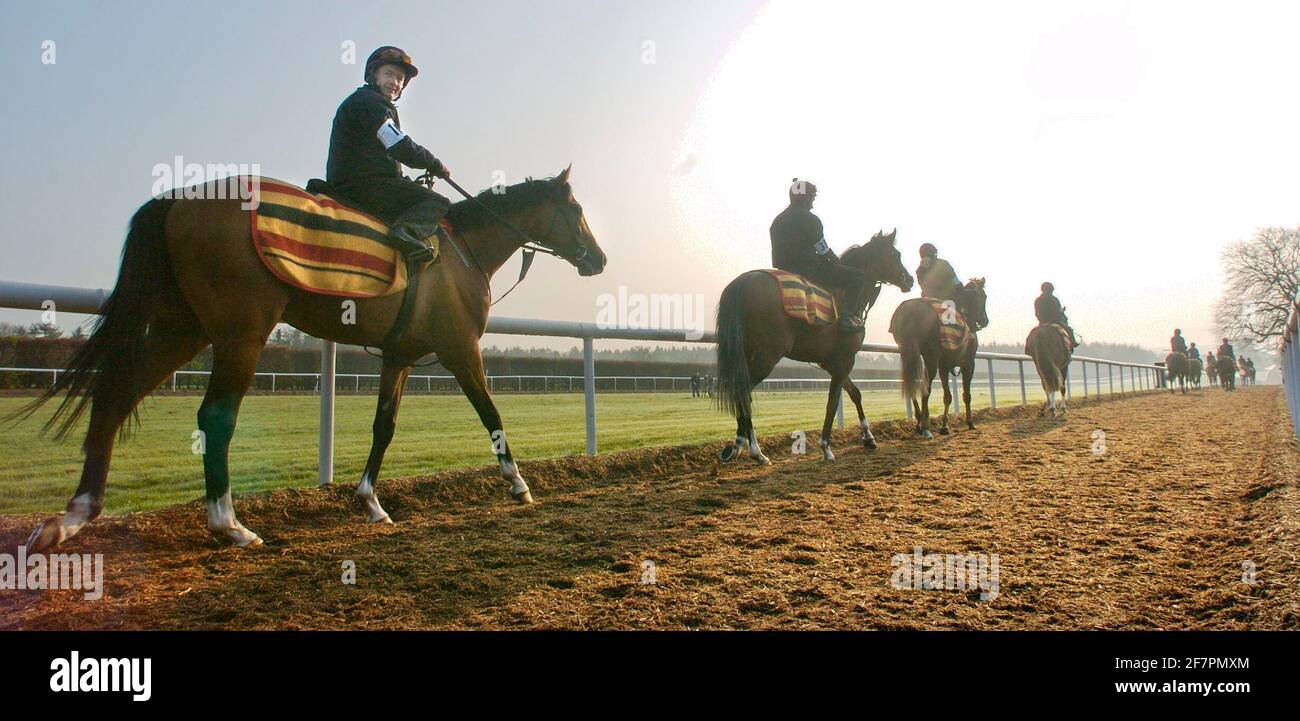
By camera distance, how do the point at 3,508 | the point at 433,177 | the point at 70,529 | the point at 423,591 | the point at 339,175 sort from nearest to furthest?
the point at 423,591 < the point at 70,529 < the point at 3,508 < the point at 339,175 < the point at 433,177

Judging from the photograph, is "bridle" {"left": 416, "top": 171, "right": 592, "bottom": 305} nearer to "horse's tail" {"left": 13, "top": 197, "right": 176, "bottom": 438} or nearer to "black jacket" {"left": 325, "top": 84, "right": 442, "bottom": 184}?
"black jacket" {"left": 325, "top": 84, "right": 442, "bottom": 184}

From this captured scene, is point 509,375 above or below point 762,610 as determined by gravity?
above

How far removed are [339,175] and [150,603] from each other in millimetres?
2422

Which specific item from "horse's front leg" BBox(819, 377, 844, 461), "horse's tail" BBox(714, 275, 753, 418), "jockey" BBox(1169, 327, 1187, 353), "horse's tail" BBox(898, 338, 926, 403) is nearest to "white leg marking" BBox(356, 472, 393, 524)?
"horse's tail" BBox(714, 275, 753, 418)

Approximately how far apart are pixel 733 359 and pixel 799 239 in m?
2.01

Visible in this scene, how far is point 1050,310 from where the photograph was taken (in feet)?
53.8

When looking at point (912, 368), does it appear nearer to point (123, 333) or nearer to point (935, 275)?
point (935, 275)

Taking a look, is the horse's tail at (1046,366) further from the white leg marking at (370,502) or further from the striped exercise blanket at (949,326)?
the white leg marking at (370,502)

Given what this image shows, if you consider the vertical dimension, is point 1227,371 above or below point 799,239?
below

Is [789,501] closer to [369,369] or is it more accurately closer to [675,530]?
[675,530]

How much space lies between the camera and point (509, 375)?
31.0 feet

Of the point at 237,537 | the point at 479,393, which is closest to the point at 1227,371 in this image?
the point at 479,393
